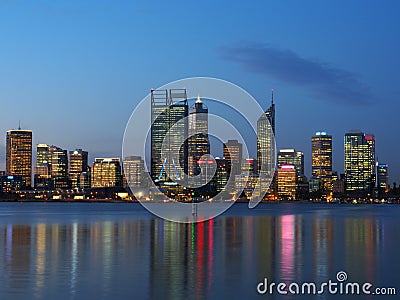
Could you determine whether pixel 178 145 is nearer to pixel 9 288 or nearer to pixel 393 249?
pixel 393 249

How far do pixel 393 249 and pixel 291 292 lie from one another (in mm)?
21244

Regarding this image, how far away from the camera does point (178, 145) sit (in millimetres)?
195000

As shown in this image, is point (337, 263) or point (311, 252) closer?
point (337, 263)

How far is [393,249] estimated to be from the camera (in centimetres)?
4378

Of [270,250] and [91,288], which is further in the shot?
[270,250]

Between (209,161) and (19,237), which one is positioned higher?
(209,161)

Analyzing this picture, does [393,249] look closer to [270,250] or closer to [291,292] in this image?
[270,250]

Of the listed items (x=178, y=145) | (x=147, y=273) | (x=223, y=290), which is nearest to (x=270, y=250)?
(x=147, y=273)

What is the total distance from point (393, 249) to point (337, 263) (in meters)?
10.7

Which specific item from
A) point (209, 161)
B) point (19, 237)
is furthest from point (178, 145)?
point (19, 237)

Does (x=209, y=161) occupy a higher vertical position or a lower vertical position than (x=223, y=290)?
higher

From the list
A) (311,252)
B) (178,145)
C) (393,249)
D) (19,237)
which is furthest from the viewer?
(178,145)

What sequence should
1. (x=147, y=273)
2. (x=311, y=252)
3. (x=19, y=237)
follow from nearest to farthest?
1. (x=147, y=273)
2. (x=311, y=252)
3. (x=19, y=237)

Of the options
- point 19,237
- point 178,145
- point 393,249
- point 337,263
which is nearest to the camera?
point 337,263
